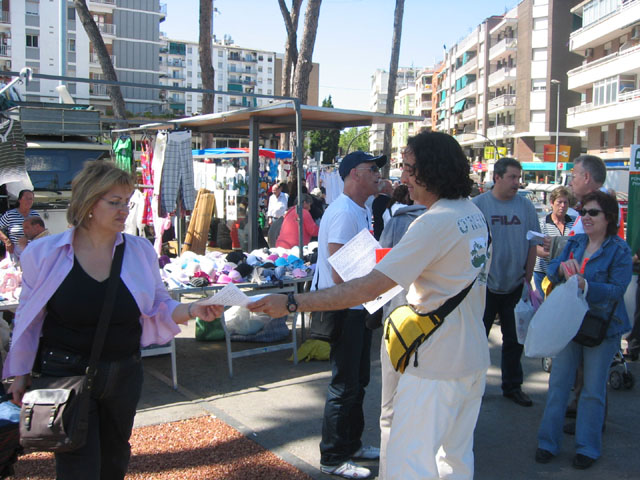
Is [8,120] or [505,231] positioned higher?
[8,120]

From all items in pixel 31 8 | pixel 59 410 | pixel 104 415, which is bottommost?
pixel 104 415

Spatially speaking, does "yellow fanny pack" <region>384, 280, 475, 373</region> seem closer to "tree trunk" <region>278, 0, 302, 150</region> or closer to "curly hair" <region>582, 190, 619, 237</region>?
"curly hair" <region>582, 190, 619, 237</region>

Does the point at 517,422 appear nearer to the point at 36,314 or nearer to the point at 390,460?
the point at 390,460

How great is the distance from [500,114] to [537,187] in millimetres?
39336

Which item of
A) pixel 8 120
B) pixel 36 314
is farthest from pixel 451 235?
pixel 8 120

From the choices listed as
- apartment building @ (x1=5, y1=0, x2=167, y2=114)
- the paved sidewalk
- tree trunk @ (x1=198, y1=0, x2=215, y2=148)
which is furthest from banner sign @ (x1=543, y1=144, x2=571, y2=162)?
the paved sidewalk

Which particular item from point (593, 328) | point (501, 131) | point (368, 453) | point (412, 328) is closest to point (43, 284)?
point (412, 328)

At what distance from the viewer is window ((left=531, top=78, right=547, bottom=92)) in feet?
186

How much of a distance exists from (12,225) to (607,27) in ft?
132

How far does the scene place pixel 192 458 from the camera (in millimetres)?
4023

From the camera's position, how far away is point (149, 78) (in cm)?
6962

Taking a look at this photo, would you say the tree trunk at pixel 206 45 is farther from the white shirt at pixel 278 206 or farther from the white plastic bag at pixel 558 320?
the white plastic bag at pixel 558 320

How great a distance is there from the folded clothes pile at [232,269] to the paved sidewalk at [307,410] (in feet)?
2.97

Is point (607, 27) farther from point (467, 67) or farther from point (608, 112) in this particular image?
point (467, 67)
